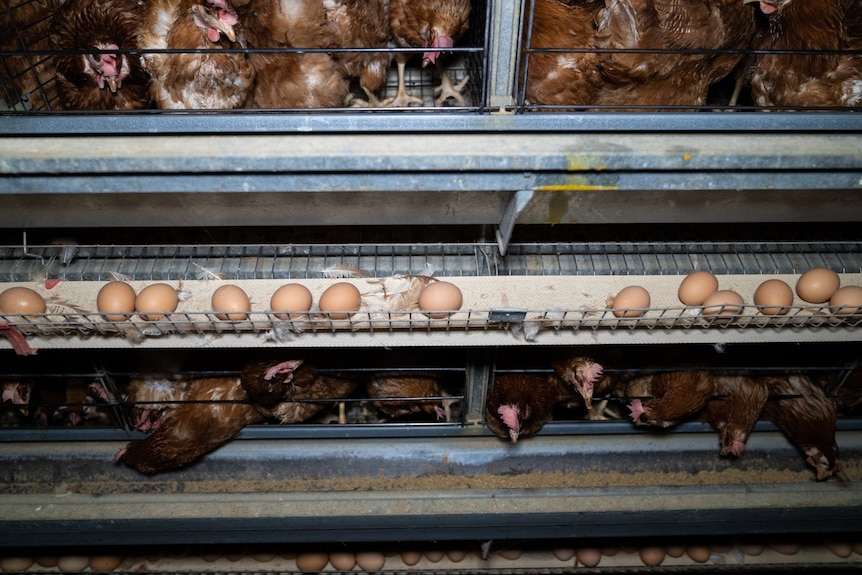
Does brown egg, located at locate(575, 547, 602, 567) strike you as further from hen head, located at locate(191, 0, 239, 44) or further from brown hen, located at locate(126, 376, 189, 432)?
hen head, located at locate(191, 0, 239, 44)

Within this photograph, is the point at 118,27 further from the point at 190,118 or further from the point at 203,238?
the point at 190,118

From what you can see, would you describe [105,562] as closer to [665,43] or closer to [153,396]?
[153,396]

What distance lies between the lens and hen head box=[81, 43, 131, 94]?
1.37 m

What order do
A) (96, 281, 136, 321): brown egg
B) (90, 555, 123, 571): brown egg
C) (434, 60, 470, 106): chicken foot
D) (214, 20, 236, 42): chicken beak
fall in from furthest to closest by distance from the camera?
(90, 555, 123, 571): brown egg → (434, 60, 470, 106): chicken foot → (214, 20, 236, 42): chicken beak → (96, 281, 136, 321): brown egg

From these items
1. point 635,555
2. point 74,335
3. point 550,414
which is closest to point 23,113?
point 74,335

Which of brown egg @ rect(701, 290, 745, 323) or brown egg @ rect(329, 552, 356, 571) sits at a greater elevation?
brown egg @ rect(701, 290, 745, 323)

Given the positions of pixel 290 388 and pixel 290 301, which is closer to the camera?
pixel 290 301

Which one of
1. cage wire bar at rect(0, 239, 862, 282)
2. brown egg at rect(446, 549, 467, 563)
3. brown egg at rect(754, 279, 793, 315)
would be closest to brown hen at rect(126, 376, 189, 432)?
cage wire bar at rect(0, 239, 862, 282)

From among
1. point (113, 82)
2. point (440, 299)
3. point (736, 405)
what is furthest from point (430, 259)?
point (736, 405)

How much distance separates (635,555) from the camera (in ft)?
Result: 6.46

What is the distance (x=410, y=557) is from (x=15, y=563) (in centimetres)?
144

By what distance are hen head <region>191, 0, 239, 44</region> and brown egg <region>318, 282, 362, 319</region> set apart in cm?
68

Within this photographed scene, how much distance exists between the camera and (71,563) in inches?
74.7

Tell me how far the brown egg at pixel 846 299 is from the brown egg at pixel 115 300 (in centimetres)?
149
